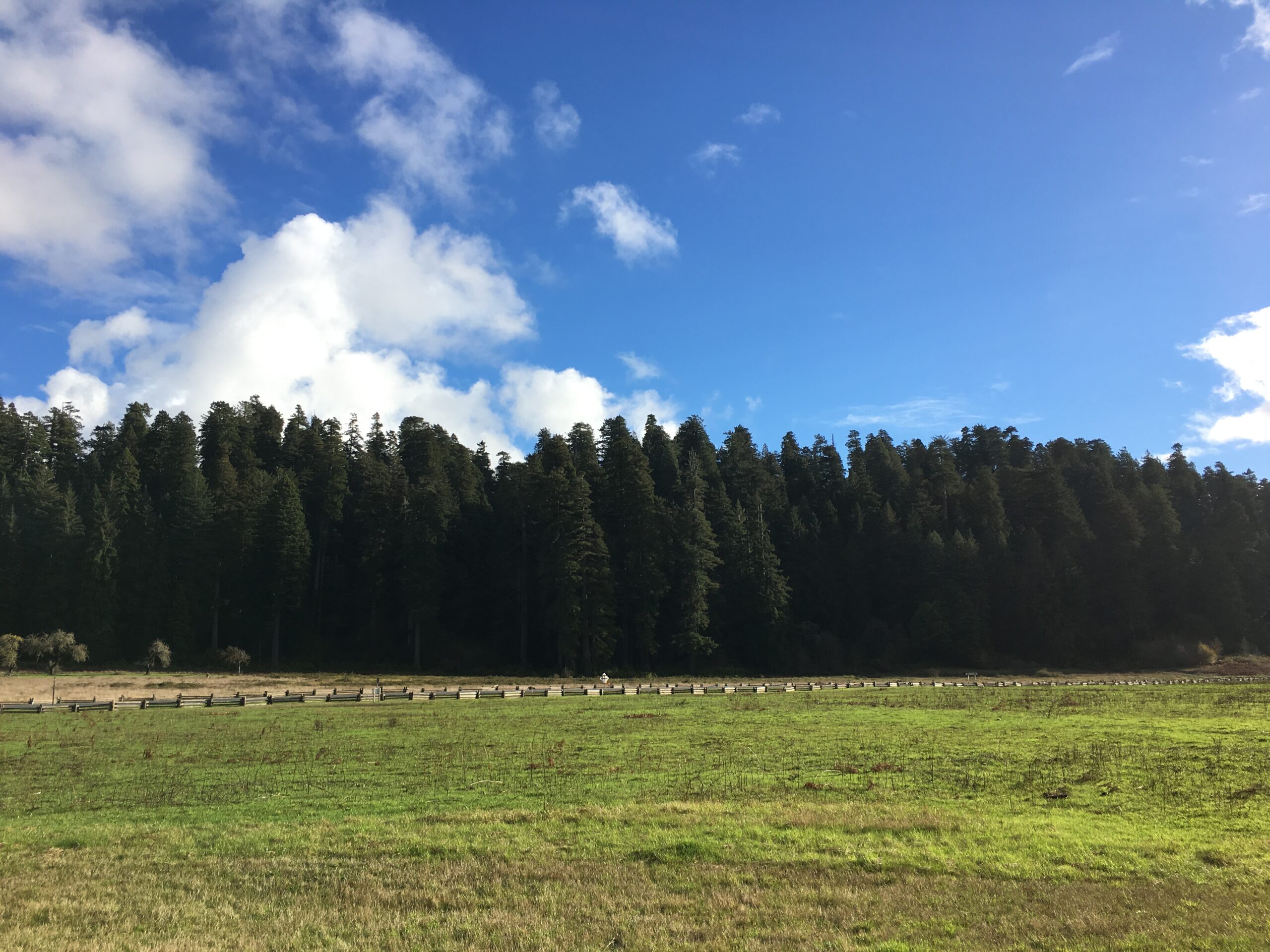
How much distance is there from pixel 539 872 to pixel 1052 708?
109 ft

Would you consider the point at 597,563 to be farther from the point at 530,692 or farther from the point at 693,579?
the point at 530,692

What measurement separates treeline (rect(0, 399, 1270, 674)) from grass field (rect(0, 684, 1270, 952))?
2002 inches

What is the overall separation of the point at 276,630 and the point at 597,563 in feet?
125

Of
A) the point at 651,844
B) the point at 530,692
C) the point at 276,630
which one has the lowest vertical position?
the point at 530,692

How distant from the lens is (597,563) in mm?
72250

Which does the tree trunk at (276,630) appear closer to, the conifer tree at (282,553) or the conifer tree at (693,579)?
the conifer tree at (282,553)

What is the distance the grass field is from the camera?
28.4 feet

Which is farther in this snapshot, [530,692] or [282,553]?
[282,553]

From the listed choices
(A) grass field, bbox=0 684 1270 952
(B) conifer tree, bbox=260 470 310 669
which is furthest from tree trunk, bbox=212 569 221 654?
(A) grass field, bbox=0 684 1270 952

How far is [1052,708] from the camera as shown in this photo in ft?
115

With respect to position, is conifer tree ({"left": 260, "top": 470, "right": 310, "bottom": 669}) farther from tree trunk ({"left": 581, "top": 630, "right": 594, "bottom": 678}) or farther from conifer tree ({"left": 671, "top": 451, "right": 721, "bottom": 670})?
conifer tree ({"left": 671, "top": 451, "right": 721, "bottom": 670})

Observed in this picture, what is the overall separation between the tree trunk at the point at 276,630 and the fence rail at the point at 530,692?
27916 mm

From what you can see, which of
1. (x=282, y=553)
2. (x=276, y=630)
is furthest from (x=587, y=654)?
(x=282, y=553)

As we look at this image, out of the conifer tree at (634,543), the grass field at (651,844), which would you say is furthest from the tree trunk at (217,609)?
the grass field at (651,844)
